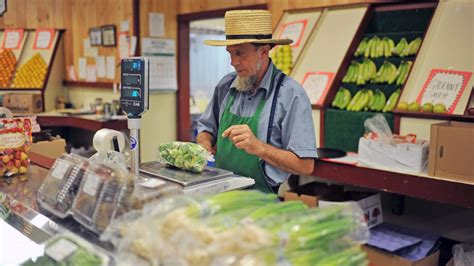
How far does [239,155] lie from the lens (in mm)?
2459

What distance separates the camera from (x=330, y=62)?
14.4 feet

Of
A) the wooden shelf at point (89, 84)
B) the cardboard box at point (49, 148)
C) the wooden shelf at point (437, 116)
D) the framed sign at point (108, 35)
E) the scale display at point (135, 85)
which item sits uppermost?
the framed sign at point (108, 35)

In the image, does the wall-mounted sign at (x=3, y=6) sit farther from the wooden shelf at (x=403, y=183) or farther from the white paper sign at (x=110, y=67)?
the wooden shelf at (x=403, y=183)

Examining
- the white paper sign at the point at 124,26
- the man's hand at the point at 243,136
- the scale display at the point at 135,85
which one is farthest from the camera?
the white paper sign at the point at 124,26

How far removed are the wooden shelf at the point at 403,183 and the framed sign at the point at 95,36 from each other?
4327 mm

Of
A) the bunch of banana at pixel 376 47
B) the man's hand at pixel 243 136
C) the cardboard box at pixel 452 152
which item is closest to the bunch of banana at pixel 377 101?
the bunch of banana at pixel 376 47

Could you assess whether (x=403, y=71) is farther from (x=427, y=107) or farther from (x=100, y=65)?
(x=100, y=65)

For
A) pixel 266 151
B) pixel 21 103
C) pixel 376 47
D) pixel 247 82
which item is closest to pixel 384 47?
pixel 376 47

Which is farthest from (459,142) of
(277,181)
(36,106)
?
(36,106)

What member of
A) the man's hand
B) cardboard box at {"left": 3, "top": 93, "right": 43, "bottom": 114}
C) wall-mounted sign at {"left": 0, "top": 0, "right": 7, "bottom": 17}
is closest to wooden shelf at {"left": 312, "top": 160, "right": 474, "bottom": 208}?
the man's hand

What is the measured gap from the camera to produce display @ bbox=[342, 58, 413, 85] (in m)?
4.00

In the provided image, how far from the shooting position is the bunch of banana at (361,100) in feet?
13.4

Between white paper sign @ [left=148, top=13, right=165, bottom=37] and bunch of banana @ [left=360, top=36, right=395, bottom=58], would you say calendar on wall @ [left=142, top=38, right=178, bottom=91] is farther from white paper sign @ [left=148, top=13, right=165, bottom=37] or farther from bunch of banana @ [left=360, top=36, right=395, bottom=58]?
bunch of banana @ [left=360, top=36, right=395, bottom=58]

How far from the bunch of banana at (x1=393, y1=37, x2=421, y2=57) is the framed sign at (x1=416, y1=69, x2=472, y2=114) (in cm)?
29
